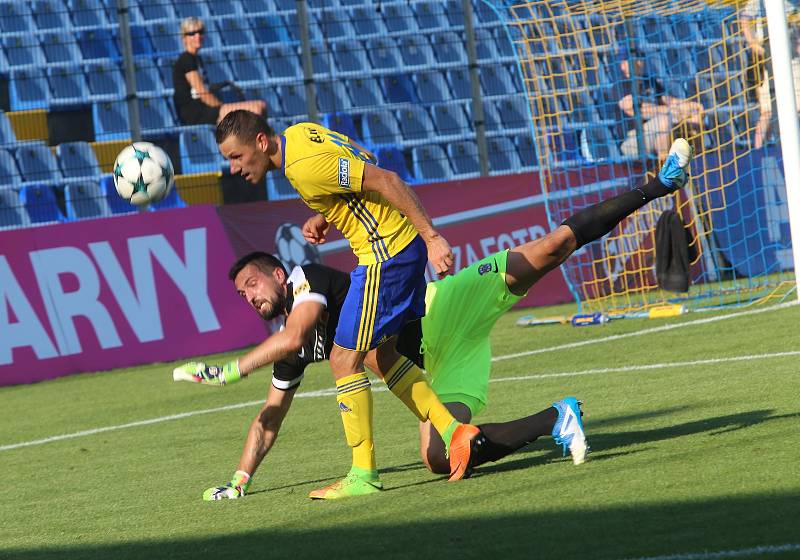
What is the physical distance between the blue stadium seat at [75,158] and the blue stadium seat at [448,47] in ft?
15.2

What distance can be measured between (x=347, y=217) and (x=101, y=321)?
7.23 m

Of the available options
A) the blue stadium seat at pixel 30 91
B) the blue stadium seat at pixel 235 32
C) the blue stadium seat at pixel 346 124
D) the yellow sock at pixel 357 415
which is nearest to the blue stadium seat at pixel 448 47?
the blue stadium seat at pixel 346 124

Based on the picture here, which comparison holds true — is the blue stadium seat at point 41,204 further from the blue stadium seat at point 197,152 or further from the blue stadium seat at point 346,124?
the blue stadium seat at point 346,124

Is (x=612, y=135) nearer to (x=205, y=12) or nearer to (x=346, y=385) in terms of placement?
(x=205, y=12)

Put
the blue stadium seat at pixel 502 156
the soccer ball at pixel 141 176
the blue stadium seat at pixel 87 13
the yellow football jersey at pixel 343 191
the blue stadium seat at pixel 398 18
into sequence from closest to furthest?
the yellow football jersey at pixel 343 191, the soccer ball at pixel 141 176, the blue stadium seat at pixel 502 156, the blue stadium seat at pixel 87 13, the blue stadium seat at pixel 398 18

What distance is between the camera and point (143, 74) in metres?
16.3

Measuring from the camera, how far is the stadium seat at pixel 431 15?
53.2 feet

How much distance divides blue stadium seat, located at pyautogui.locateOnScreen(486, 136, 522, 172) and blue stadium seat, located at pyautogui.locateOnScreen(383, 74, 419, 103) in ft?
5.42

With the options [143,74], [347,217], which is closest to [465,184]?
[143,74]

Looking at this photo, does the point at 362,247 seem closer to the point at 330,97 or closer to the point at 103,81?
the point at 330,97

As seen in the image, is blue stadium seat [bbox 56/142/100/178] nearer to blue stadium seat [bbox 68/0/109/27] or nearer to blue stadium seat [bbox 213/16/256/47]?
blue stadium seat [bbox 68/0/109/27]

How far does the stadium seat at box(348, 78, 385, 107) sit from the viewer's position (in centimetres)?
1664

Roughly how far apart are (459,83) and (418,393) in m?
11.9

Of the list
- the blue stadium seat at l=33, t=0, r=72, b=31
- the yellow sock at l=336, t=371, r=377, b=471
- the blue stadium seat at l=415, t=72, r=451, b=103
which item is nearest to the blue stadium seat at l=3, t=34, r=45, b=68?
the blue stadium seat at l=33, t=0, r=72, b=31
